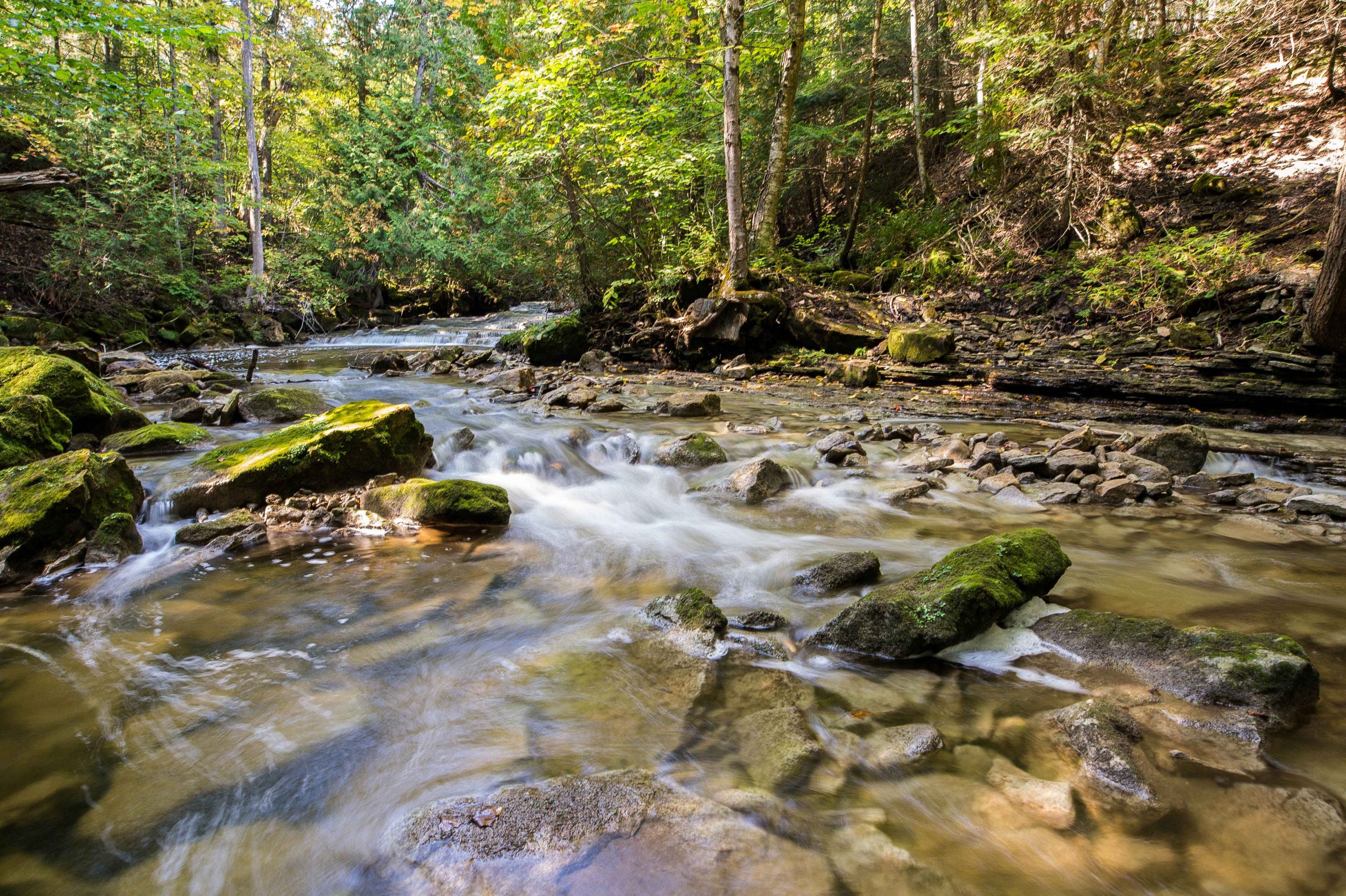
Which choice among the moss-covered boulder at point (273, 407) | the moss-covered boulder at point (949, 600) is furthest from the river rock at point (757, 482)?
the moss-covered boulder at point (273, 407)

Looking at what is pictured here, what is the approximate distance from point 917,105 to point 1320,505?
1460 centimetres

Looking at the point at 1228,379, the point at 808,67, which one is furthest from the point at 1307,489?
the point at 808,67

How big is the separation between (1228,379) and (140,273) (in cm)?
2100

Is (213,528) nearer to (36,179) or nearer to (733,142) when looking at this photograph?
(36,179)

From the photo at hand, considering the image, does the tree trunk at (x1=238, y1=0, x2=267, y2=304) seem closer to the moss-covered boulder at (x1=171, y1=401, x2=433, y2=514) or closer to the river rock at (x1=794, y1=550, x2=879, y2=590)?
the moss-covered boulder at (x1=171, y1=401, x2=433, y2=514)

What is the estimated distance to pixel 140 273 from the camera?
14.6 meters

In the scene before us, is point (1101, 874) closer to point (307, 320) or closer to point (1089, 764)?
point (1089, 764)

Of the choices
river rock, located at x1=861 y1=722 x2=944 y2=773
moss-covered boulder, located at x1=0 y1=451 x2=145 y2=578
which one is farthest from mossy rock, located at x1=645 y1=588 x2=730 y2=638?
moss-covered boulder, located at x1=0 y1=451 x2=145 y2=578

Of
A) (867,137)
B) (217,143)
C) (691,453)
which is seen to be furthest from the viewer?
(217,143)

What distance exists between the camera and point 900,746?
2428 millimetres

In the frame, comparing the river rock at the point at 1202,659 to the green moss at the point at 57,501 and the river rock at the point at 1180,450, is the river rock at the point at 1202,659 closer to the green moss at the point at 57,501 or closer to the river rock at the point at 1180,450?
the river rock at the point at 1180,450

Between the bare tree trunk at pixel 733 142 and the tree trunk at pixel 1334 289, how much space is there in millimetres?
7829

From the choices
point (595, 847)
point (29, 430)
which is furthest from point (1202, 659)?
point (29, 430)

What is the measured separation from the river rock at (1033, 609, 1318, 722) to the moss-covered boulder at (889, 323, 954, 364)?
826 centimetres
